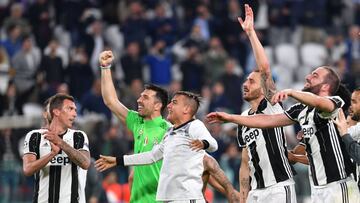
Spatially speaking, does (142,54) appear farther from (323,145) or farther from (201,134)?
(323,145)

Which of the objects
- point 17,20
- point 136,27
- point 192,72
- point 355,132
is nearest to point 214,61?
point 192,72

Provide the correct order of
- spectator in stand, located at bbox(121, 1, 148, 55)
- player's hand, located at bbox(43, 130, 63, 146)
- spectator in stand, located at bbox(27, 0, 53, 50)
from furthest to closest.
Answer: spectator in stand, located at bbox(121, 1, 148, 55) → spectator in stand, located at bbox(27, 0, 53, 50) → player's hand, located at bbox(43, 130, 63, 146)

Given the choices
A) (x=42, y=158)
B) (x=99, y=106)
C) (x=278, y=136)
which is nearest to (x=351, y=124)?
(x=278, y=136)

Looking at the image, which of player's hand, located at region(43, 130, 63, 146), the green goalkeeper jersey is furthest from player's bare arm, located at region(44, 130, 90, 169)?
the green goalkeeper jersey

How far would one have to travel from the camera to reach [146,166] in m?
12.9

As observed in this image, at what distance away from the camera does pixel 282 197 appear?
12.0 m

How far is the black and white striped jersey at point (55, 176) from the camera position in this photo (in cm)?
1207

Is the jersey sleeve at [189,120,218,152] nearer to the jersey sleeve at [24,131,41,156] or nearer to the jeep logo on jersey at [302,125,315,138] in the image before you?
the jeep logo on jersey at [302,125,315,138]

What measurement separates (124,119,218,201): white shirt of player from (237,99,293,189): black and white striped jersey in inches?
19.9

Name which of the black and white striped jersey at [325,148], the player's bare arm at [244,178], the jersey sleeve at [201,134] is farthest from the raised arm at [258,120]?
the player's bare arm at [244,178]

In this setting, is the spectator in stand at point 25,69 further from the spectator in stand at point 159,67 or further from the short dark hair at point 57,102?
the short dark hair at point 57,102

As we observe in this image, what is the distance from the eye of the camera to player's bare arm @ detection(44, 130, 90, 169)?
37.9ft

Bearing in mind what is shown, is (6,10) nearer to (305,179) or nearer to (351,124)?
(305,179)

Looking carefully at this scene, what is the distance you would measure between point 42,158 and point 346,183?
3154 mm
